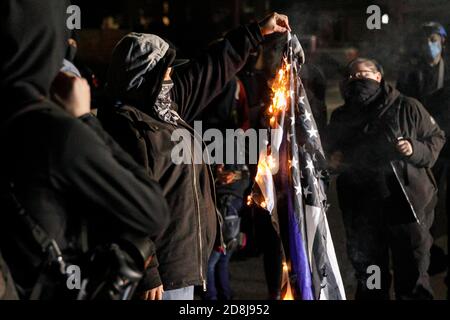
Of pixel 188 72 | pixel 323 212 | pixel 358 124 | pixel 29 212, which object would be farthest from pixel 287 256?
pixel 29 212

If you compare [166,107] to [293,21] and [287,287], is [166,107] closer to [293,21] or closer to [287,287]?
[287,287]

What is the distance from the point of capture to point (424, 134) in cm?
515

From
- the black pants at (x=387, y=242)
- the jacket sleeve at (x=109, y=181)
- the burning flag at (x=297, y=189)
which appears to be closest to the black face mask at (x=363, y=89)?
the black pants at (x=387, y=242)

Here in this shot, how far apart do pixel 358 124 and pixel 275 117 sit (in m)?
1.16

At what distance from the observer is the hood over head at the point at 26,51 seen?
250 centimetres

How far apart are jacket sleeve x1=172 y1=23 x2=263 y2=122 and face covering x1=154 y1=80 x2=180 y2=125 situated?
0.64 feet

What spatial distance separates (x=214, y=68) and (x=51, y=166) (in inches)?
74.5

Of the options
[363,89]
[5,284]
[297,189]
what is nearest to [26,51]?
[5,284]

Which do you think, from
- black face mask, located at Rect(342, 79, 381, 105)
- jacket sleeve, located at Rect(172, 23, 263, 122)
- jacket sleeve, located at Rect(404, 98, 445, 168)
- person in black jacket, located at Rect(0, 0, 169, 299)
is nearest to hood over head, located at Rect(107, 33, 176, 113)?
jacket sleeve, located at Rect(172, 23, 263, 122)

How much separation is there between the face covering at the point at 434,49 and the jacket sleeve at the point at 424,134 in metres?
1.42

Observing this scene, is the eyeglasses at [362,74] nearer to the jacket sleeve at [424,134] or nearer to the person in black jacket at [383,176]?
the person in black jacket at [383,176]

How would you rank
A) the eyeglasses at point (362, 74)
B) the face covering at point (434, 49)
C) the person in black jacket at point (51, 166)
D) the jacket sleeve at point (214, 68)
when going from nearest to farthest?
the person in black jacket at point (51, 166), the jacket sleeve at point (214, 68), the eyeglasses at point (362, 74), the face covering at point (434, 49)
